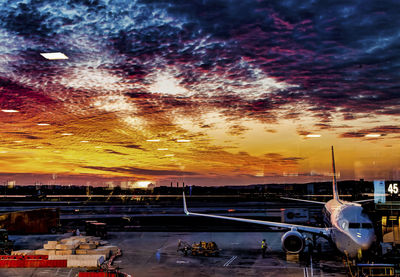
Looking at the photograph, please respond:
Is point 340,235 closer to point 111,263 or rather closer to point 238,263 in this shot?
point 238,263

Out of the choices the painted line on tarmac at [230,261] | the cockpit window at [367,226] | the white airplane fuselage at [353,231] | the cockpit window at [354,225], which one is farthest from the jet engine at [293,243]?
the cockpit window at [367,226]

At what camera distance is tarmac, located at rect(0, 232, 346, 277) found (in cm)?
3328

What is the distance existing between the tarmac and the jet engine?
1350 mm

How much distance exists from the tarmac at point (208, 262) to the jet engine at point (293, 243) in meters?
1.35

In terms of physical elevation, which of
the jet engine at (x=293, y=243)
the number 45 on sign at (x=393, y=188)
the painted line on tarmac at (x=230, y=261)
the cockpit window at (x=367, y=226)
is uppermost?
the number 45 on sign at (x=393, y=188)

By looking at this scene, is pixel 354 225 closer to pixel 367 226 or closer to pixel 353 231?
pixel 353 231

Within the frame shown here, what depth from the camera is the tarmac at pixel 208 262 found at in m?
33.3

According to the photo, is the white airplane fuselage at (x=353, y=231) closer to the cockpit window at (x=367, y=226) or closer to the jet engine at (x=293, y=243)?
the cockpit window at (x=367, y=226)

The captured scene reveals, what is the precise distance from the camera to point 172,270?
34188 millimetres

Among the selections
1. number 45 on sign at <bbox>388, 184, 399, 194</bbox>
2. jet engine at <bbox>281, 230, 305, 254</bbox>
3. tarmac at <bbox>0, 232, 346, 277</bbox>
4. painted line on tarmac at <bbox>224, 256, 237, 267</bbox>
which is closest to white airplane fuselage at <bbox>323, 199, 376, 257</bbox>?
tarmac at <bbox>0, 232, 346, 277</bbox>

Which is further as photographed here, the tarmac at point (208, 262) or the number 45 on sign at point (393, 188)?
the number 45 on sign at point (393, 188)

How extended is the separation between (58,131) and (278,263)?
28.1 meters

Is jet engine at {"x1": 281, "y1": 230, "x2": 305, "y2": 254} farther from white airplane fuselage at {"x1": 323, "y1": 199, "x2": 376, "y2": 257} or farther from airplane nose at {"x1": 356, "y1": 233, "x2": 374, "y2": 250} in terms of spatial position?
airplane nose at {"x1": 356, "y1": 233, "x2": 374, "y2": 250}

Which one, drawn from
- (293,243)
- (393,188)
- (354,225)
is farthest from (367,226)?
(393,188)
